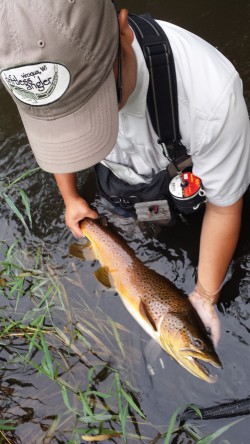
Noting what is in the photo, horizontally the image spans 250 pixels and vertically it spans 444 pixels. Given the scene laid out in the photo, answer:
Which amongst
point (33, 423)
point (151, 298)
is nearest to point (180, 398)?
point (151, 298)

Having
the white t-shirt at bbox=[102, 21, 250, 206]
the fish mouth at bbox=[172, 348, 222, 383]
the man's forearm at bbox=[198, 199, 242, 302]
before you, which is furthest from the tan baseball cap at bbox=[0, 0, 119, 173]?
the fish mouth at bbox=[172, 348, 222, 383]

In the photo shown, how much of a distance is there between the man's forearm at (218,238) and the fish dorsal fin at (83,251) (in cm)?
81

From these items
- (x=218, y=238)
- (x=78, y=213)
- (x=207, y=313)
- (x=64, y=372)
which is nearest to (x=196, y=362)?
(x=207, y=313)

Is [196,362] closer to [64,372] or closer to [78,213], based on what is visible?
[64,372]

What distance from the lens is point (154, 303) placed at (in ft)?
8.45

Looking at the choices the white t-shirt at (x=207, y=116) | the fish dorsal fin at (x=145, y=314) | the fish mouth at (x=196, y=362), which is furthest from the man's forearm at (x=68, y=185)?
the fish mouth at (x=196, y=362)

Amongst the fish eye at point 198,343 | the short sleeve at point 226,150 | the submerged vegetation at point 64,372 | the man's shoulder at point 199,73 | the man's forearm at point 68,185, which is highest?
the man's shoulder at point 199,73

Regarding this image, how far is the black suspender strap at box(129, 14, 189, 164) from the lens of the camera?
2111mm

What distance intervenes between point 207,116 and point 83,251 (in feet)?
4.41

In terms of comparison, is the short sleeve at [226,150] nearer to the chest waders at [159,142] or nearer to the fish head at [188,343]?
the chest waders at [159,142]

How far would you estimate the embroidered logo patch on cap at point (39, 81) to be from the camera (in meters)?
1.68

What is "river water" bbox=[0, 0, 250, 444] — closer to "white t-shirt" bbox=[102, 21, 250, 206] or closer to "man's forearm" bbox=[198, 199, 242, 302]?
"man's forearm" bbox=[198, 199, 242, 302]

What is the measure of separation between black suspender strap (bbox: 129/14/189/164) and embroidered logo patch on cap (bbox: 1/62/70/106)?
531mm

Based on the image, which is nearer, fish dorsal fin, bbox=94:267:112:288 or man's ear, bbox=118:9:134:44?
man's ear, bbox=118:9:134:44
